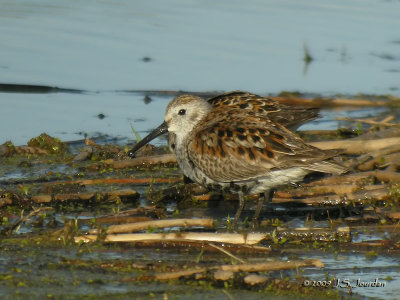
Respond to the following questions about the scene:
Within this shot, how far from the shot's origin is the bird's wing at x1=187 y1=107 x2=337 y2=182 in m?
8.61

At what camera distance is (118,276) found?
6.95 m

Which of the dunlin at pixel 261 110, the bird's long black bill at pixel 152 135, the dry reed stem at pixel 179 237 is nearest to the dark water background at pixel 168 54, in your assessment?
the bird's long black bill at pixel 152 135

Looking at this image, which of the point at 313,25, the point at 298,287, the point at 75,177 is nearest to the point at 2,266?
the point at 298,287

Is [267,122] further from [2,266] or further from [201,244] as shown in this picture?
[2,266]

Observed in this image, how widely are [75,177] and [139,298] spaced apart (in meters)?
3.82

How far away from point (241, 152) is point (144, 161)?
2.11 metres

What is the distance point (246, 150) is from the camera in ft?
28.8

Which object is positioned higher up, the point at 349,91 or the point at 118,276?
the point at 349,91

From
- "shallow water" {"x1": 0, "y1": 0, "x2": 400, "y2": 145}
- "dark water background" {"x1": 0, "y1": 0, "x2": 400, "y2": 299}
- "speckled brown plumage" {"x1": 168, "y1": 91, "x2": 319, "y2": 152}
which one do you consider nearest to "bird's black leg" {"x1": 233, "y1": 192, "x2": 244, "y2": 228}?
"speckled brown plumage" {"x1": 168, "y1": 91, "x2": 319, "y2": 152}

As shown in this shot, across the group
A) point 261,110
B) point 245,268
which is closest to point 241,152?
point 261,110

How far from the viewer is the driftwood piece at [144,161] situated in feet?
34.3

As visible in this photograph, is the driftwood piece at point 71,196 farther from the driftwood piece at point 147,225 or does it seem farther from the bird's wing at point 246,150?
the driftwood piece at point 147,225

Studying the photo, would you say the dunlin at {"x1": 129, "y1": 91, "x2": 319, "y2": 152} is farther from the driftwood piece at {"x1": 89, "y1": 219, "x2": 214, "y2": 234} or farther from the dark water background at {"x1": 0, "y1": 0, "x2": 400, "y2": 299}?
the dark water background at {"x1": 0, "y1": 0, "x2": 400, "y2": 299}

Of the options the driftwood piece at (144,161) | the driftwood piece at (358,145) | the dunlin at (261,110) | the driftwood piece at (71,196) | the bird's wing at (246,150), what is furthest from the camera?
the driftwood piece at (358,145)
